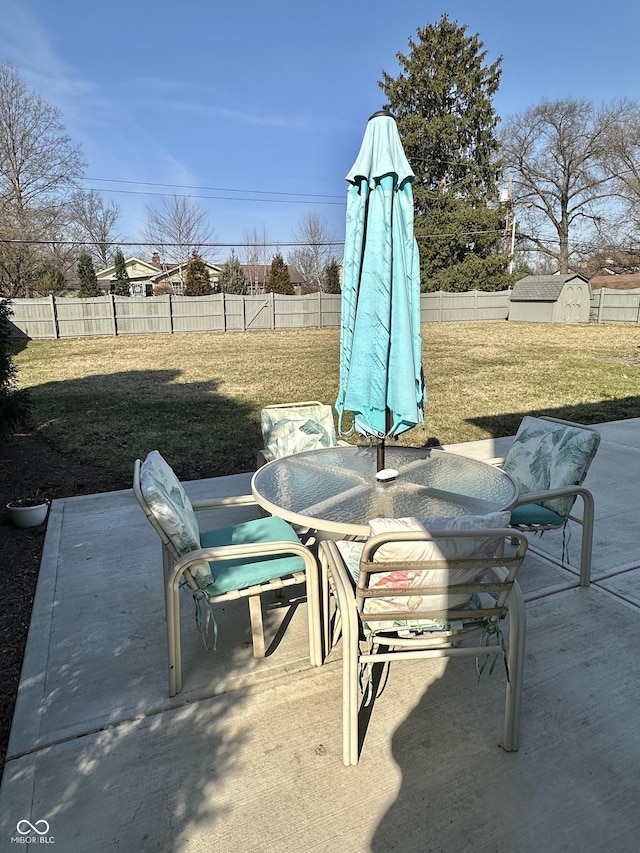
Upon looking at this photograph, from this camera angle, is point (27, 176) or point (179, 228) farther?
point (179, 228)

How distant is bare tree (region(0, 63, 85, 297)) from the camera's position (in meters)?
24.0

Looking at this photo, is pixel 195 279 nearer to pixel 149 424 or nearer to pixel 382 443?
pixel 149 424

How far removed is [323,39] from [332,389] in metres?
12.5

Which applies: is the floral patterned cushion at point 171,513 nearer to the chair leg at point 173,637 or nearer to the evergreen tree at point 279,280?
the chair leg at point 173,637

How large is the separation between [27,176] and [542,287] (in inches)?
1003

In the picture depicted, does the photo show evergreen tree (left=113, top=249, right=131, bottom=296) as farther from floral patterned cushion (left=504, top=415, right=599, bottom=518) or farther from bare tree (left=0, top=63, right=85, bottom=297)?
floral patterned cushion (left=504, top=415, right=599, bottom=518)

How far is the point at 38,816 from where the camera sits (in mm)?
1769

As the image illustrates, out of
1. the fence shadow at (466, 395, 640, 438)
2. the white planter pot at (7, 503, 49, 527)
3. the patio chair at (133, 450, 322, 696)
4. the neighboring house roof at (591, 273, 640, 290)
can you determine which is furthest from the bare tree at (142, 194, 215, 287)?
the patio chair at (133, 450, 322, 696)

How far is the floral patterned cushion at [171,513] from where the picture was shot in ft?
7.28

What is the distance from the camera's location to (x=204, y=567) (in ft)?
7.65

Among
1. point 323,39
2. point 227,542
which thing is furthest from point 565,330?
point 227,542

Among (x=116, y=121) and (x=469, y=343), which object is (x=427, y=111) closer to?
(x=116, y=121)

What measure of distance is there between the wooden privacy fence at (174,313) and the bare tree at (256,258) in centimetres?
1995

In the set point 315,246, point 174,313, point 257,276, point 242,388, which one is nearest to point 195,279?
point 174,313
